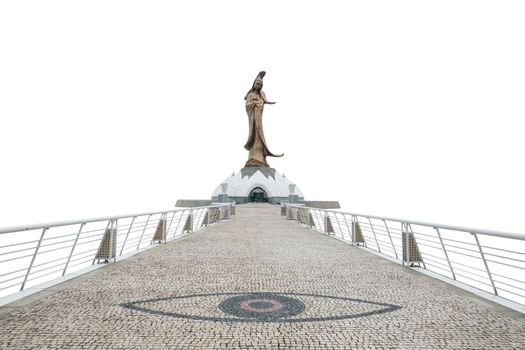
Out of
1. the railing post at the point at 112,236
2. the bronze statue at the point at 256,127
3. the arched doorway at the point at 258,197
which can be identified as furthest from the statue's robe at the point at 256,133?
the railing post at the point at 112,236

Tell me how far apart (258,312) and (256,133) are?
41.2 m

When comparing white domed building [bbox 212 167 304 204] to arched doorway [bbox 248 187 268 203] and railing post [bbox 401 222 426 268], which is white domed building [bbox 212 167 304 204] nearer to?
arched doorway [bbox 248 187 268 203]

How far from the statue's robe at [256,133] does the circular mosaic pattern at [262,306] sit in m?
39.8

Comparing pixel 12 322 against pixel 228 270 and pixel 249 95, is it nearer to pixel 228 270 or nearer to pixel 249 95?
pixel 228 270

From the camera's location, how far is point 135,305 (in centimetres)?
489

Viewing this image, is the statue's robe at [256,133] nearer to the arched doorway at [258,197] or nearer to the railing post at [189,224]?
the arched doorway at [258,197]

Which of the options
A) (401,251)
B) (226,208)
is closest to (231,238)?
(401,251)

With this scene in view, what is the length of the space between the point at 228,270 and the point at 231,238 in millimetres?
5257

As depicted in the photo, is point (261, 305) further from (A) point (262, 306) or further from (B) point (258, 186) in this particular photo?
(B) point (258, 186)

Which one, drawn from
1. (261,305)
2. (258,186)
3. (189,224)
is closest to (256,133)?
(258,186)

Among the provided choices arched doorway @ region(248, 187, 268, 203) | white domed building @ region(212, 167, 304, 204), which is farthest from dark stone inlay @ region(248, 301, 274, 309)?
arched doorway @ region(248, 187, 268, 203)

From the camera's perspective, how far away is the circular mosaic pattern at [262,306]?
4.53 metres

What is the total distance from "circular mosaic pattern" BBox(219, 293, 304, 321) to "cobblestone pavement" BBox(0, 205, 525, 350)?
0.01 m

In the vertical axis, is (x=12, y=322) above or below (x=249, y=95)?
below
